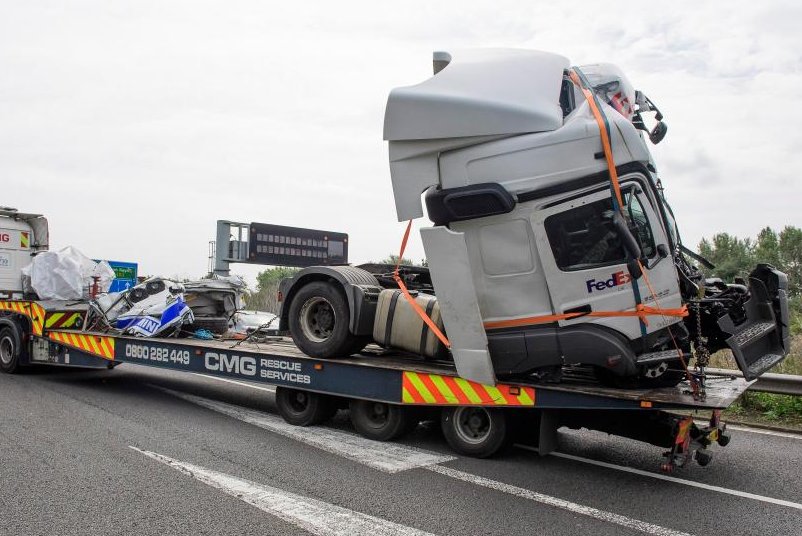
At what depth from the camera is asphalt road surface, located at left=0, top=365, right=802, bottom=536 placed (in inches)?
181

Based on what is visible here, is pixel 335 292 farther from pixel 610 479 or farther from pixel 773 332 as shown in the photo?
pixel 773 332

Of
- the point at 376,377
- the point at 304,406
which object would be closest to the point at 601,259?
the point at 376,377

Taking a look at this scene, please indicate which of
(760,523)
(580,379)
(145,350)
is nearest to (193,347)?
(145,350)

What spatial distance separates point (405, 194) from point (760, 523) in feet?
12.4

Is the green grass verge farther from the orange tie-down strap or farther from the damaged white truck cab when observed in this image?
the orange tie-down strap

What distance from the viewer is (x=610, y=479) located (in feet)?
19.0

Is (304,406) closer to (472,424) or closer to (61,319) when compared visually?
(472,424)

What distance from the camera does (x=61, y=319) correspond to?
11133 mm

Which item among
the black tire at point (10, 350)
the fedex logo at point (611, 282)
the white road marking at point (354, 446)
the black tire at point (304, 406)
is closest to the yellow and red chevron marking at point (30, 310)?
the black tire at point (10, 350)

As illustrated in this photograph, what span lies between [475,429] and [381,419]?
44.4 inches

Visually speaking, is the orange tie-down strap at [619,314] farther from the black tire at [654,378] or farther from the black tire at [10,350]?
the black tire at [10,350]

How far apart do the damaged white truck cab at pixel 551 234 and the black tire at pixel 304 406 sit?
6.94 feet

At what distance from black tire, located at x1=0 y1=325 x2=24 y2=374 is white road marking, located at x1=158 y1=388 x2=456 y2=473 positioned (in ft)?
17.4

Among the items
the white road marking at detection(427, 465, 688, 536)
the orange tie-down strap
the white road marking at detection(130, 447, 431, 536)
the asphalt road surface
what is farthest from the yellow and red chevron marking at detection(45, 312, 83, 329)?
the orange tie-down strap
